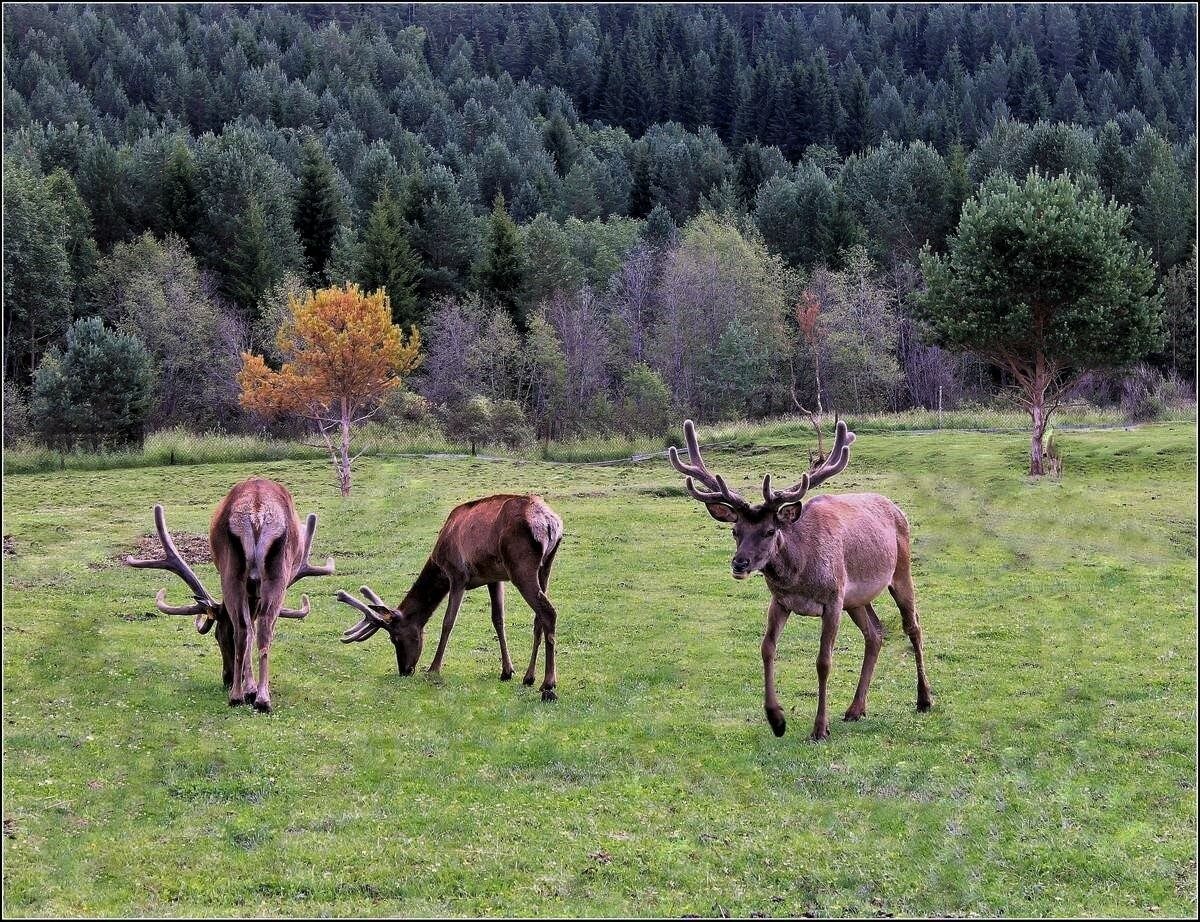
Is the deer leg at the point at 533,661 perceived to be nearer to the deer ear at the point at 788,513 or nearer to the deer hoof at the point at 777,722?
the deer hoof at the point at 777,722

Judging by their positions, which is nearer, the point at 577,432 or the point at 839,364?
the point at 577,432

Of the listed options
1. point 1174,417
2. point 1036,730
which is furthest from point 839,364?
point 1036,730

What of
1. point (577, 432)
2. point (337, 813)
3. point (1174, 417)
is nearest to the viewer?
point (337, 813)

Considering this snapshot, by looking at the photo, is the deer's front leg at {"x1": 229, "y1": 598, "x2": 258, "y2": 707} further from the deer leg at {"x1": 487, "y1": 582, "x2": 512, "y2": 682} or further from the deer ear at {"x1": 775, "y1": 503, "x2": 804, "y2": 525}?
the deer ear at {"x1": 775, "y1": 503, "x2": 804, "y2": 525}

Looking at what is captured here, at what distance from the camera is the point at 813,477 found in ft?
41.2

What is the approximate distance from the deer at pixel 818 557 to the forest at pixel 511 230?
1142 inches

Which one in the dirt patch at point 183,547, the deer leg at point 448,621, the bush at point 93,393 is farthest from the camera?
the bush at point 93,393

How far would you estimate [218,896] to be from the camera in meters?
8.41

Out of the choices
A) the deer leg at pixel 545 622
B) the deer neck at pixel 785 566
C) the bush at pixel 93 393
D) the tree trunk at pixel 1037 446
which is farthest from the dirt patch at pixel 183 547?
the bush at pixel 93 393

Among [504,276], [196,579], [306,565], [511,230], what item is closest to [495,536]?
[306,565]

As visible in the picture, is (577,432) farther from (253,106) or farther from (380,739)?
(253,106)

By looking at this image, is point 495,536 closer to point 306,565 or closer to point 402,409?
point 306,565

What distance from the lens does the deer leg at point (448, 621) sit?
15.4 m

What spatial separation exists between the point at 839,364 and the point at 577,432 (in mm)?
16573
